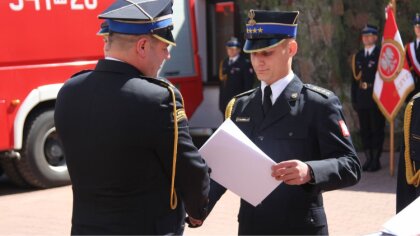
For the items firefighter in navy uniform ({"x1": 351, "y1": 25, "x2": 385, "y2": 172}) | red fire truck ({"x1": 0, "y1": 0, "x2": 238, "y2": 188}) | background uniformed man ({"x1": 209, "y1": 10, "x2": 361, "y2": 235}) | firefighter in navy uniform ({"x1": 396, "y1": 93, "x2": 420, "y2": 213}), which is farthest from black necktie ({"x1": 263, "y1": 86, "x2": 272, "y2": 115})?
firefighter in navy uniform ({"x1": 351, "y1": 25, "x2": 385, "y2": 172})

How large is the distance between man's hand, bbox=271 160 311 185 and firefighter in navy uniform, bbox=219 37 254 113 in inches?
365

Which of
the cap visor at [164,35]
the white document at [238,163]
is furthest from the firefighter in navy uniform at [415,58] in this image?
the cap visor at [164,35]

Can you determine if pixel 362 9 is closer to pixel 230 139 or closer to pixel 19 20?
pixel 19 20

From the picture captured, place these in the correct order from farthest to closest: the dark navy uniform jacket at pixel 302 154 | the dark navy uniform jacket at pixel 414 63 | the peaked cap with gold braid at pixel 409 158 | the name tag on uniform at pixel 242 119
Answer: the dark navy uniform jacket at pixel 414 63
the peaked cap with gold braid at pixel 409 158
the name tag on uniform at pixel 242 119
the dark navy uniform jacket at pixel 302 154

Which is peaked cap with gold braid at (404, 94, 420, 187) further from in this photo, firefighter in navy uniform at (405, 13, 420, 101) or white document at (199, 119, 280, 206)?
firefighter in navy uniform at (405, 13, 420, 101)

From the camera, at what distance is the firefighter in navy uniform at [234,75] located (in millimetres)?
12195

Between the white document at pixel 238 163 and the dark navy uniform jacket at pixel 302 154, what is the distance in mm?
182

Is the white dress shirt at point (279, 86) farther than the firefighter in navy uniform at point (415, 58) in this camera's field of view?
No

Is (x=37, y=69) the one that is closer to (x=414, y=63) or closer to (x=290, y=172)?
(x=414, y=63)

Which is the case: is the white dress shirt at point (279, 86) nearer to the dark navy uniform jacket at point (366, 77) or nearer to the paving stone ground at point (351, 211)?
the paving stone ground at point (351, 211)

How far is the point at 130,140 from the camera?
2.53m

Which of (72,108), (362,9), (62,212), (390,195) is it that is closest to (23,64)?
(62,212)

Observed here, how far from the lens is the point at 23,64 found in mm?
8820

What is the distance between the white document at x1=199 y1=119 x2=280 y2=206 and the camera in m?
2.83
